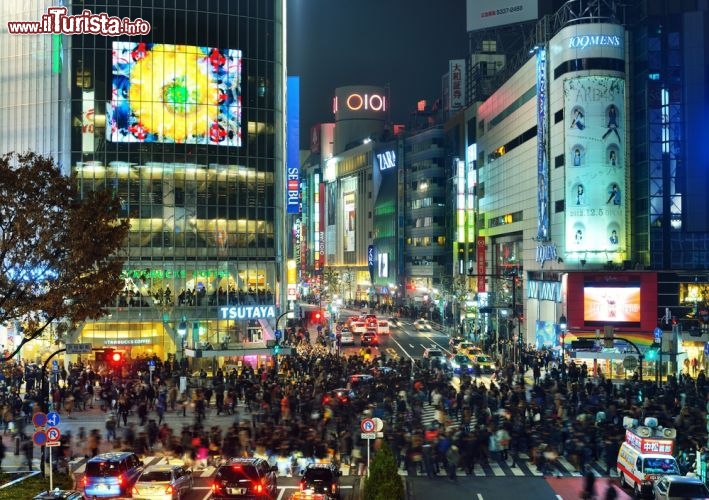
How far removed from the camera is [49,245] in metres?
26.8

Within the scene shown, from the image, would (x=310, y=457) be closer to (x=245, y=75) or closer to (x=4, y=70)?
(x=245, y=75)

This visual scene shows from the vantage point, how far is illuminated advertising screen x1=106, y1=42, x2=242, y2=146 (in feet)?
218

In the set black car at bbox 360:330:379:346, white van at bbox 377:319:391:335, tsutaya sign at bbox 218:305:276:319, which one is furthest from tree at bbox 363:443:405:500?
white van at bbox 377:319:391:335

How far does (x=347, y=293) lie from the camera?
566 feet

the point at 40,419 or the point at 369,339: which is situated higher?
the point at 40,419

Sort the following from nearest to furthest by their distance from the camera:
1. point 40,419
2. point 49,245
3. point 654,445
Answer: point 654,445 → point 40,419 → point 49,245

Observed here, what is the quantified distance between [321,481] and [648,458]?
979cm

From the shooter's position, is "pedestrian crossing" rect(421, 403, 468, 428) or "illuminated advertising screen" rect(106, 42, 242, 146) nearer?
"pedestrian crossing" rect(421, 403, 468, 428)

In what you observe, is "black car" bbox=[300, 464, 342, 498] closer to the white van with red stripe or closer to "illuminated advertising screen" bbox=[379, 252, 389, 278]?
the white van with red stripe

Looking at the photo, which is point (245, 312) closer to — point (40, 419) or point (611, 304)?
point (611, 304)

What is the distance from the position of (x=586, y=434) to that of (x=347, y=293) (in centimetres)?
14323

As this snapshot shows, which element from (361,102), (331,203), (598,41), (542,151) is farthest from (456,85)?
(361,102)

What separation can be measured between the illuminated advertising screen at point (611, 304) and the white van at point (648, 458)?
3765 centimetres

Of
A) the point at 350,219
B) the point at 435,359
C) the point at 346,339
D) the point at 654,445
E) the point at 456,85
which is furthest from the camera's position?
the point at 350,219
